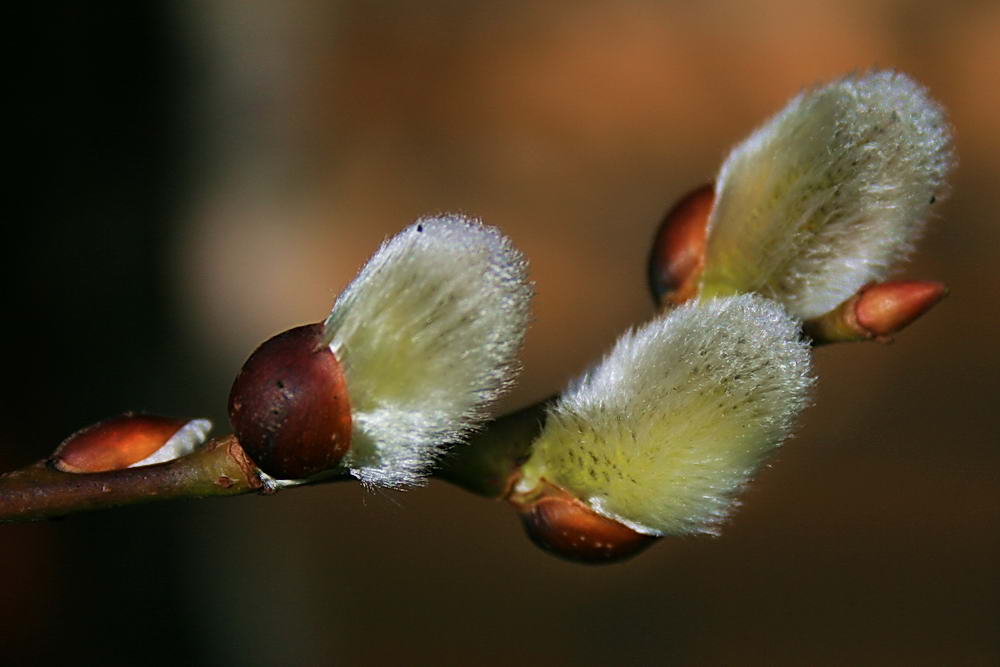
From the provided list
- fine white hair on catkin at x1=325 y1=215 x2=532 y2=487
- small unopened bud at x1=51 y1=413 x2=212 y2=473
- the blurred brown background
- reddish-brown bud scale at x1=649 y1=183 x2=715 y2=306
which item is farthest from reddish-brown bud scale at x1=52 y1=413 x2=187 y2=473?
the blurred brown background

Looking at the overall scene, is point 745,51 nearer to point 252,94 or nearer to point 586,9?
point 586,9

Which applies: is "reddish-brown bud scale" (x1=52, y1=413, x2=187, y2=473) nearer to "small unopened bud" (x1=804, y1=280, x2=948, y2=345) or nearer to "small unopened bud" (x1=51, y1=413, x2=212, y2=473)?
"small unopened bud" (x1=51, y1=413, x2=212, y2=473)

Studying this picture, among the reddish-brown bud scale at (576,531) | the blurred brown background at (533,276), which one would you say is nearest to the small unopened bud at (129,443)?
the reddish-brown bud scale at (576,531)

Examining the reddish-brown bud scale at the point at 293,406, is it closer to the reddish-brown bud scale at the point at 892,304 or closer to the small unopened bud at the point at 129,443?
the small unopened bud at the point at 129,443

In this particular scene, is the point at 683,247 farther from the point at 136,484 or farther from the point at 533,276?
the point at 533,276

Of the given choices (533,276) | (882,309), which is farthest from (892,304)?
(533,276)

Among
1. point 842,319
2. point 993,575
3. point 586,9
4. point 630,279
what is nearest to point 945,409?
point 993,575
